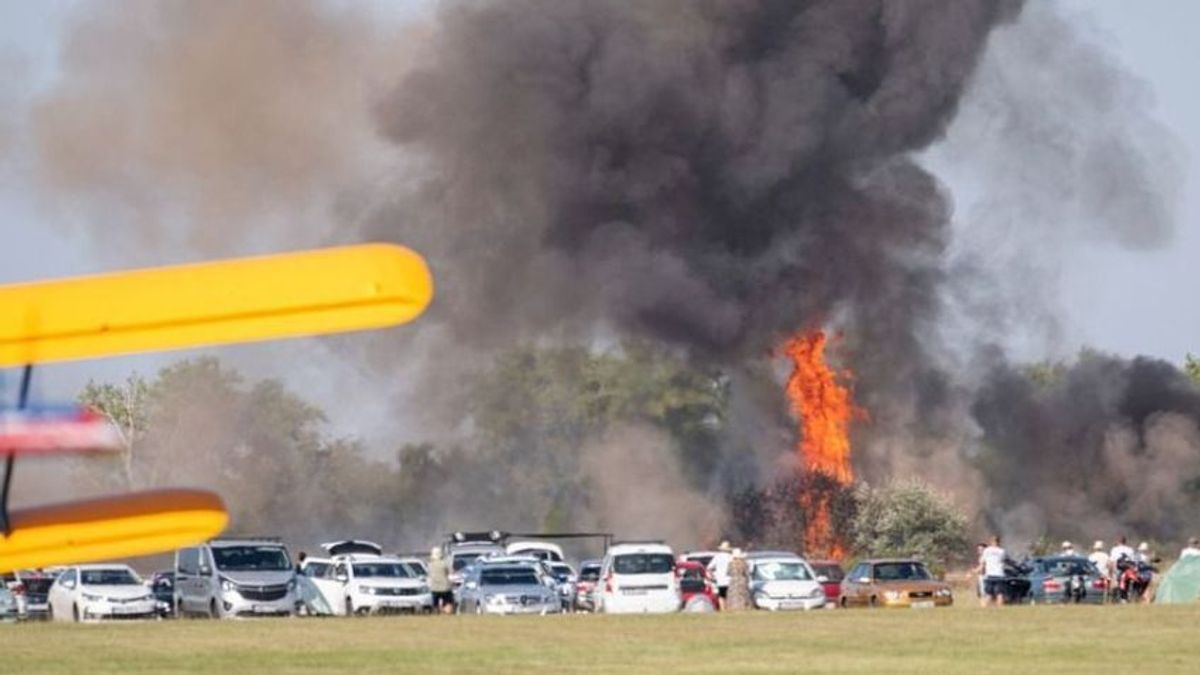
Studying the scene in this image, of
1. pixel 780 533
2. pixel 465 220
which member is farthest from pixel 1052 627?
pixel 465 220

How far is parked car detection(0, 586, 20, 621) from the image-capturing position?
4250 cm

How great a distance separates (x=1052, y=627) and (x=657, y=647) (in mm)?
5612

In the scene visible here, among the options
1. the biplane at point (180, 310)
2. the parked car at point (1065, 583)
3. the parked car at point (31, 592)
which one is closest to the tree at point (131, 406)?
the parked car at point (31, 592)

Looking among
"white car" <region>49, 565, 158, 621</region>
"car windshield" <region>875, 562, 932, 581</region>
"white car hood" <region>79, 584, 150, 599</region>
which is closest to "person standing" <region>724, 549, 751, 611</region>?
"car windshield" <region>875, 562, 932, 581</region>

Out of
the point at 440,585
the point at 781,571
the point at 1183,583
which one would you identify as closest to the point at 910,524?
the point at 1183,583

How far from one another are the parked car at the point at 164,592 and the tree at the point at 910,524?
56.7ft

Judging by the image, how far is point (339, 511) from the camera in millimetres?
72562

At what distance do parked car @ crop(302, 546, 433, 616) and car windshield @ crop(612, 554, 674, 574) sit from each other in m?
3.37

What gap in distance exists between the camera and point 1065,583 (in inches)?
1726

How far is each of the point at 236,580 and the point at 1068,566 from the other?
49.7 feet

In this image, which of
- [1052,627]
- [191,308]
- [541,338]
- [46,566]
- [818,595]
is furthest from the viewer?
[541,338]

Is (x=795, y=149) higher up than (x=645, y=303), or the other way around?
(x=795, y=149)

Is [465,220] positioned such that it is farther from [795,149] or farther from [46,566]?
[46,566]

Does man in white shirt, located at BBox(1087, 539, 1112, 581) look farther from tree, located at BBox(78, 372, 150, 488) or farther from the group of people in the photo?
tree, located at BBox(78, 372, 150, 488)
